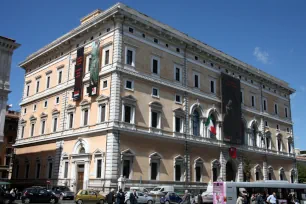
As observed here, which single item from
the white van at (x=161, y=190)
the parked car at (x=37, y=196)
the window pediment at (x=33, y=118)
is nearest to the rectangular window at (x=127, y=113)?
the white van at (x=161, y=190)

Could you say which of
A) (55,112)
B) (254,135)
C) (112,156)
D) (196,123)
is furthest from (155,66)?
(254,135)

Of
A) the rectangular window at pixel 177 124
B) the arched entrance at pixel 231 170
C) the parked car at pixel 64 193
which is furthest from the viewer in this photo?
the arched entrance at pixel 231 170

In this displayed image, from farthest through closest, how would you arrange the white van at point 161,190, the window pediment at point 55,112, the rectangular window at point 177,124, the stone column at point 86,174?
the window pediment at point 55,112
the rectangular window at point 177,124
the stone column at point 86,174
the white van at point 161,190

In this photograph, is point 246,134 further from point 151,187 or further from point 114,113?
point 114,113

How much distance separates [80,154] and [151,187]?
7346 millimetres

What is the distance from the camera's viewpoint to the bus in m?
25.5

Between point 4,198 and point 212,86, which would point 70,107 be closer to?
point 4,198

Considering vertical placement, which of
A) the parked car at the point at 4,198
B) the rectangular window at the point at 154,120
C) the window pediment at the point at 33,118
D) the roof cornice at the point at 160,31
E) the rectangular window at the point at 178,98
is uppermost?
the roof cornice at the point at 160,31

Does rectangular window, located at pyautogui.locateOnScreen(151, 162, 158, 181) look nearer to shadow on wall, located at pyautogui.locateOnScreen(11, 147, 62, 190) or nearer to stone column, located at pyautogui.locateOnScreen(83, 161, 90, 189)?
stone column, located at pyautogui.locateOnScreen(83, 161, 90, 189)

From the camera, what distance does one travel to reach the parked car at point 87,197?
90.1 ft

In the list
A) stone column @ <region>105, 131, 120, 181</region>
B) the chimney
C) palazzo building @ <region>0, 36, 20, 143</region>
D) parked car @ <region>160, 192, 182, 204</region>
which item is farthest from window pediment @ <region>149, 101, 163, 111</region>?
palazzo building @ <region>0, 36, 20, 143</region>

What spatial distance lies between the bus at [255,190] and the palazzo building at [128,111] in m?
8.92

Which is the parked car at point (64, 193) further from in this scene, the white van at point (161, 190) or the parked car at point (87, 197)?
the white van at point (161, 190)

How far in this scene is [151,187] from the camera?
110 feet
